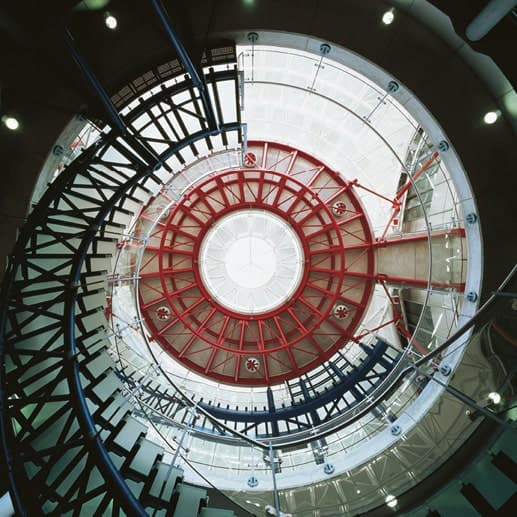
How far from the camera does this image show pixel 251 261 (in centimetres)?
2245

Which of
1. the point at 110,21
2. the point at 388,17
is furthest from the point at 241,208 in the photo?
the point at 388,17

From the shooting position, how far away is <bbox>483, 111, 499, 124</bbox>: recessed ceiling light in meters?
9.40

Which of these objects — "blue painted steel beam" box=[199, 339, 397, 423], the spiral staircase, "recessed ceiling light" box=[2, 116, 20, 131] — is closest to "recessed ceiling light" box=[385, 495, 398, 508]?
the spiral staircase

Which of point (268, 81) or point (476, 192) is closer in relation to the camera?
point (476, 192)

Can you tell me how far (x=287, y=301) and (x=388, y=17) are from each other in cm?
1547

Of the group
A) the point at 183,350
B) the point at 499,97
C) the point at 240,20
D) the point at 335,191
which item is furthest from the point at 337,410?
the point at 240,20

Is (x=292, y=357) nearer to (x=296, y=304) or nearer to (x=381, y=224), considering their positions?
(x=296, y=304)

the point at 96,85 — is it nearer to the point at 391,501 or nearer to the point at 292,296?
the point at 391,501

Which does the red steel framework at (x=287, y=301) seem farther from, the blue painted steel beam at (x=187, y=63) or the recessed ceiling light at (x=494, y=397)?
the recessed ceiling light at (x=494, y=397)

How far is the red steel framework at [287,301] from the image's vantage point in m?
19.5

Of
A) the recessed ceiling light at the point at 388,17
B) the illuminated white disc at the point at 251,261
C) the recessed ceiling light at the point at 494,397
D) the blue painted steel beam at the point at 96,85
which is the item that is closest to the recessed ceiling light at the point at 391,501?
the recessed ceiling light at the point at 494,397

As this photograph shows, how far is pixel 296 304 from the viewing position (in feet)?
70.1

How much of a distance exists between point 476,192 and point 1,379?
1375 cm

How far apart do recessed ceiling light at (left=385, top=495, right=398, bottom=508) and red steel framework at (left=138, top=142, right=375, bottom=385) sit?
11.9 meters
